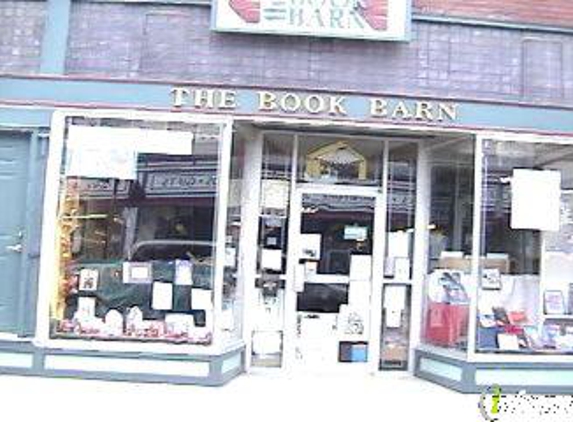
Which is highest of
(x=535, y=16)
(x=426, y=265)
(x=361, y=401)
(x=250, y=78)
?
(x=535, y=16)

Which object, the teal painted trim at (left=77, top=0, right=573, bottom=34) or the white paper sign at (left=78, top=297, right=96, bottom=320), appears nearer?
the white paper sign at (left=78, top=297, right=96, bottom=320)

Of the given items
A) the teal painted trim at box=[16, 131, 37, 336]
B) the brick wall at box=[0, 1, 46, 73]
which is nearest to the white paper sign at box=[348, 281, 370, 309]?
the teal painted trim at box=[16, 131, 37, 336]

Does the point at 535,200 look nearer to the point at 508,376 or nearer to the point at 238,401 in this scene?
the point at 508,376

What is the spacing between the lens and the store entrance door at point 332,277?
1067 centimetres

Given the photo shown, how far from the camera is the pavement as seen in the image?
26.4 ft

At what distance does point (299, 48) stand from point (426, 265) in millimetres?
2833

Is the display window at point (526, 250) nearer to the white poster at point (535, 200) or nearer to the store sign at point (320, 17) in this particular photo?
the white poster at point (535, 200)

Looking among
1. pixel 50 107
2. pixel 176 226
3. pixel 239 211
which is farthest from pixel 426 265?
pixel 50 107

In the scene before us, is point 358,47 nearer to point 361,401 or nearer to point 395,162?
point 395,162

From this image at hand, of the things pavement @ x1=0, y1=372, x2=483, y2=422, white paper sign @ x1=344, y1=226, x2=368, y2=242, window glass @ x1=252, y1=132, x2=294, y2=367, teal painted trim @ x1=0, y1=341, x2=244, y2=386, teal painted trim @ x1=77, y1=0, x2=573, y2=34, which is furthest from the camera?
white paper sign @ x1=344, y1=226, x2=368, y2=242

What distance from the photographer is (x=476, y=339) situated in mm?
9820

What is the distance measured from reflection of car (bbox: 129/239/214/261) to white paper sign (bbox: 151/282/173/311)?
0.28 m

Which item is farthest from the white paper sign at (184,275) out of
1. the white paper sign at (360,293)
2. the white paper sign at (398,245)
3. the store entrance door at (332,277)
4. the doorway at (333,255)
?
the white paper sign at (398,245)

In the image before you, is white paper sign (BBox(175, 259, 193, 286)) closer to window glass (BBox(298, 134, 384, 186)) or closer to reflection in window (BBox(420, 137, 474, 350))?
window glass (BBox(298, 134, 384, 186))
